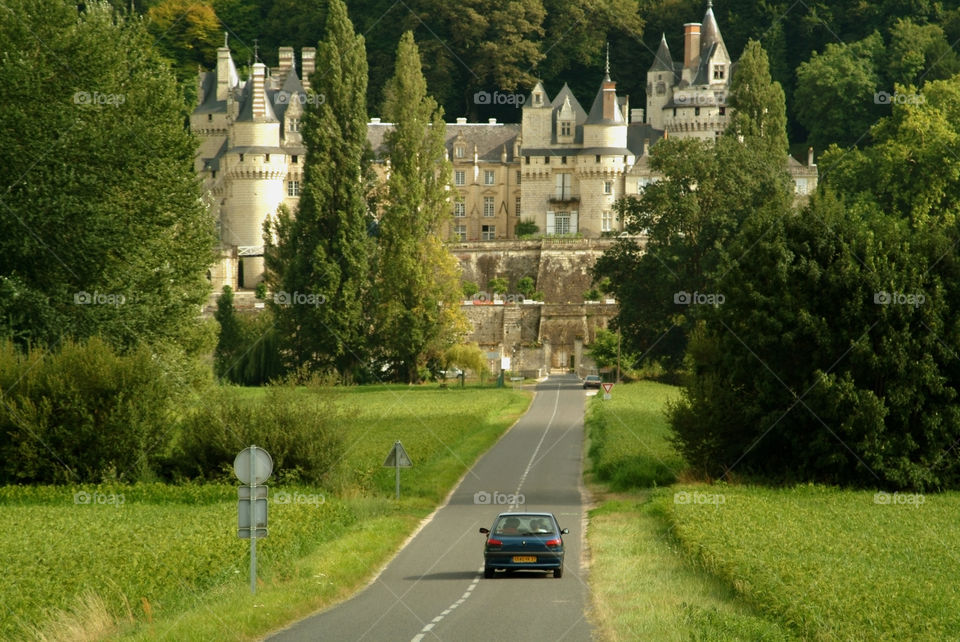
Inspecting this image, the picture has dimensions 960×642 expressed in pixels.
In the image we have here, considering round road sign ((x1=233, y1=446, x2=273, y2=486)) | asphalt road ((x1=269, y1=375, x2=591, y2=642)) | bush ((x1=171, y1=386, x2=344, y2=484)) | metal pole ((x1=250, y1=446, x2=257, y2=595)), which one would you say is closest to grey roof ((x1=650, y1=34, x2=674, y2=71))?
asphalt road ((x1=269, y1=375, x2=591, y2=642))

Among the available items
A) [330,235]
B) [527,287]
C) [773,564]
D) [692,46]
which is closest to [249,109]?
[527,287]

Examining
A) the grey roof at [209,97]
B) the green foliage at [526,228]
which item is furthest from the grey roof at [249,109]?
the green foliage at [526,228]

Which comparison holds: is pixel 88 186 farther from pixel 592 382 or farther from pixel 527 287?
pixel 527 287

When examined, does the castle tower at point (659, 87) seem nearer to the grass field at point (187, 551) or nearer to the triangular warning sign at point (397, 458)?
the grass field at point (187, 551)

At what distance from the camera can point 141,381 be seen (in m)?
37.6

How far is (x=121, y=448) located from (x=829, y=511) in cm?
1692

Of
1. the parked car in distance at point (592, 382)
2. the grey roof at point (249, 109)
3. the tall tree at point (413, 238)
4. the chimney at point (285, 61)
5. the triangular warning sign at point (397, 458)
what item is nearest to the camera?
the triangular warning sign at point (397, 458)

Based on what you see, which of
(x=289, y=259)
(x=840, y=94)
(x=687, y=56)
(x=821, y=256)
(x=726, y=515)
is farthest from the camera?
(x=687, y=56)

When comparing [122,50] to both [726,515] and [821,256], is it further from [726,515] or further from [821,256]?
[726,515]

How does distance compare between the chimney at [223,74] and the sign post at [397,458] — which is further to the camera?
the chimney at [223,74]

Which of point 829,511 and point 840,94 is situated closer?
point 829,511

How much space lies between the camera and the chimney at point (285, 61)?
400 feet

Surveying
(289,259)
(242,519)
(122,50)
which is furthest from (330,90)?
(242,519)

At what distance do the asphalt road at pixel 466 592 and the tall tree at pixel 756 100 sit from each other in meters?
46.3
